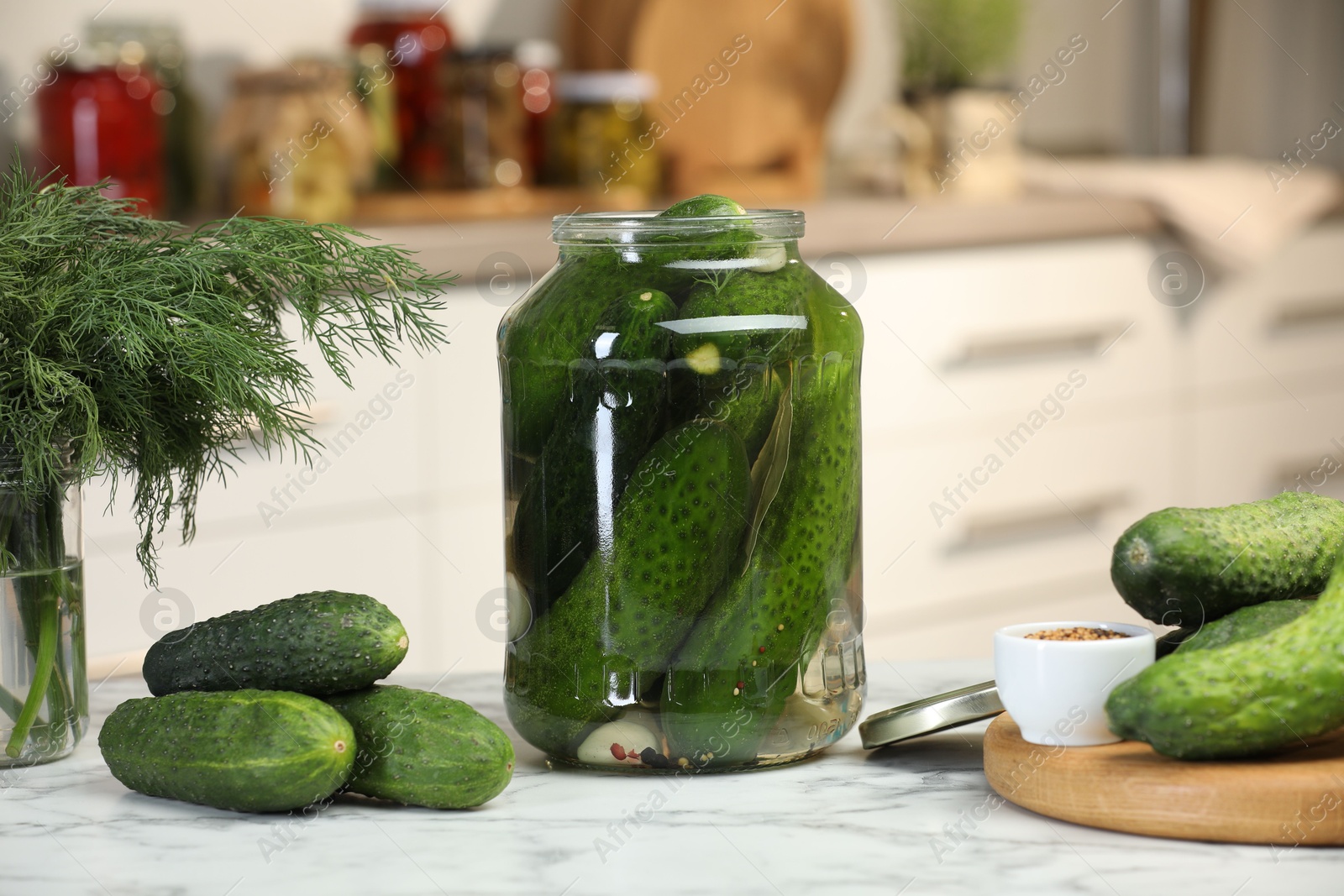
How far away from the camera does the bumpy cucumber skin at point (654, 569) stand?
0.68 meters

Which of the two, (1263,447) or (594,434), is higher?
(594,434)

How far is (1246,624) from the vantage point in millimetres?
650

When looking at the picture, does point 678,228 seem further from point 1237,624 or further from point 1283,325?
point 1283,325

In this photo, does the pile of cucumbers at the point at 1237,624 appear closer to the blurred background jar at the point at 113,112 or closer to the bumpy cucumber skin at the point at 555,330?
the bumpy cucumber skin at the point at 555,330

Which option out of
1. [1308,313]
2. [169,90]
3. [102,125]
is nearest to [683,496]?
[102,125]

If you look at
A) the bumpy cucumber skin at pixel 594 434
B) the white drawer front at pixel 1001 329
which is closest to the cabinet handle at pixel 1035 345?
the white drawer front at pixel 1001 329

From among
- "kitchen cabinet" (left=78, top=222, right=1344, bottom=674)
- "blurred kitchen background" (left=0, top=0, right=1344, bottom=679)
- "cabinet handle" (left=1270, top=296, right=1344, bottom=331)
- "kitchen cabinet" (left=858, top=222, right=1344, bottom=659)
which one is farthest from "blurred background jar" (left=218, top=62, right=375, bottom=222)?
"cabinet handle" (left=1270, top=296, right=1344, bottom=331)

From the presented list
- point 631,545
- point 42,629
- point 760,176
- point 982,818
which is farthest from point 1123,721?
point 760,176

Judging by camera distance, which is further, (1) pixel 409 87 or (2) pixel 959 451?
(2) pixel 959 451

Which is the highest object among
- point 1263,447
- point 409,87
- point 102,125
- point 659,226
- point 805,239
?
point 409,87

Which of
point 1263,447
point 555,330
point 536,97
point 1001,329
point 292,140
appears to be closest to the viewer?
point 555,330

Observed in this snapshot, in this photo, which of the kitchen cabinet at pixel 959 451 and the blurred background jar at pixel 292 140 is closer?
the kitchen cabinet at pixel 959 451

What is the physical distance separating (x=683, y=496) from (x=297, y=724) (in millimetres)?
201

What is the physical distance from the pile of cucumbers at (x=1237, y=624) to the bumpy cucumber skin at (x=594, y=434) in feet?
0.78
